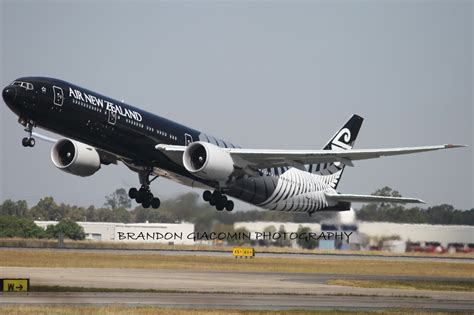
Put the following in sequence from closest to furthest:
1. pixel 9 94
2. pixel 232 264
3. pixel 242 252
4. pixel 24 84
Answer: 1. pixel 9 94
2. pixel 24 84
3. pixel 232 264
4. pixel 242 252

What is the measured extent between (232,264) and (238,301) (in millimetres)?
27443

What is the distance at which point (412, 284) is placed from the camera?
57688 millimetres

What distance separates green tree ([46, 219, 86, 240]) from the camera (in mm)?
96375

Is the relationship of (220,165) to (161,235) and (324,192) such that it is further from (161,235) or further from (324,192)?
(161,235)

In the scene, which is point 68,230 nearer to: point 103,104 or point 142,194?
point 142,194

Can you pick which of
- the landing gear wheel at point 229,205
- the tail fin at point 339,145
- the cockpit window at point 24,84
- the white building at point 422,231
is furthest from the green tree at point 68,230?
the cockpit window at point 24,84

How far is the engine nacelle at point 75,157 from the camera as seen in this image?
168 feet

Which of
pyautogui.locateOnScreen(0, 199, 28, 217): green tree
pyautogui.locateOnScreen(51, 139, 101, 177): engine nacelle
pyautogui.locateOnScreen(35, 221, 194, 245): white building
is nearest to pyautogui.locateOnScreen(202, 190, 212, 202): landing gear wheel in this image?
pyautogui.locateOnScreen(51, 139, 101, 177): engine nacelle

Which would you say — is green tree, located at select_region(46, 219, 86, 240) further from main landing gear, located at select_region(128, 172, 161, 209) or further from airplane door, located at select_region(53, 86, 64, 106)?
airplane door, located at select_region(53, 86, 64, 106)

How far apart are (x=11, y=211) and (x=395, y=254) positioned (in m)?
38.8

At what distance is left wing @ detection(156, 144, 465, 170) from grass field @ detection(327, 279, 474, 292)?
349 inches

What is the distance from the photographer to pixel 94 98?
4781 cm

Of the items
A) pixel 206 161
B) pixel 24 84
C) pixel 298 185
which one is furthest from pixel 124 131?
pixel 298 185

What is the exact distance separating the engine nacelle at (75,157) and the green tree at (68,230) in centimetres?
4520
